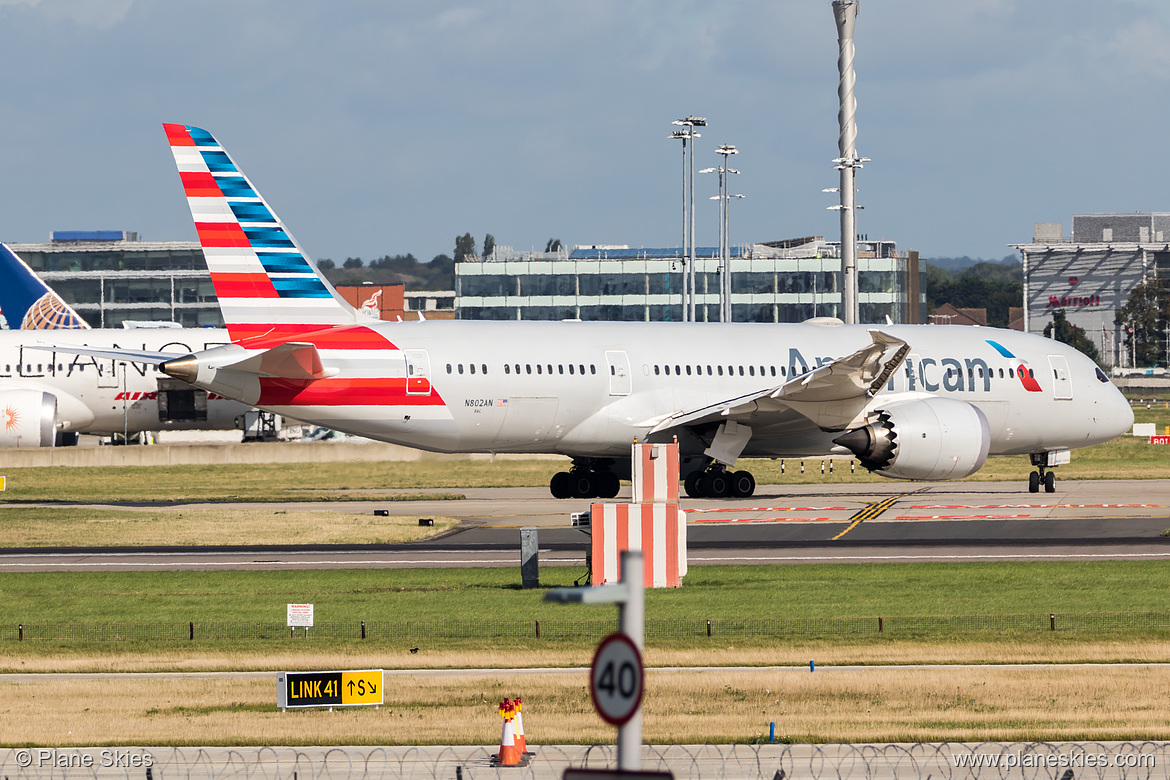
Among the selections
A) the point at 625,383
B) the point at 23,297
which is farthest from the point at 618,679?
the point at 23,297

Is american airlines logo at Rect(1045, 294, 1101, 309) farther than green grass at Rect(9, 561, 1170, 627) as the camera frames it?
Yes

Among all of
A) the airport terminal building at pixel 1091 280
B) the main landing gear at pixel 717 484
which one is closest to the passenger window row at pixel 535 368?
the main landing gear at pixel 717 484

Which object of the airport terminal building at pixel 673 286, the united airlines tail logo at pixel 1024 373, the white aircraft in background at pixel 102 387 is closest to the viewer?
the united airlines tail logo at pixel 1024 373

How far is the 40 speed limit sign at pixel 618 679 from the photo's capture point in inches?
261

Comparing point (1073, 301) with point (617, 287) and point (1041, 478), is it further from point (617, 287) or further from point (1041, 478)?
point (1041, 478)

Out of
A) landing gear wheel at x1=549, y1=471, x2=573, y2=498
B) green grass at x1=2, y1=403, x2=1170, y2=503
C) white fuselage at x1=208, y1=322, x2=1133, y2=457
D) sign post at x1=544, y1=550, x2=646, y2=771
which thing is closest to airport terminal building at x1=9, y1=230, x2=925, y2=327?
green grass at x1=2, y1=403, x2=1170, y2=503

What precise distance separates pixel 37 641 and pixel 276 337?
15.5 metres

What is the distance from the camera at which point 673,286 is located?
451 feet

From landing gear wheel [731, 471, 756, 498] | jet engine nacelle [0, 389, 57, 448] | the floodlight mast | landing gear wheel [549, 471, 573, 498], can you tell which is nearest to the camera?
landing gear wheel [731, 471, 756, 498]

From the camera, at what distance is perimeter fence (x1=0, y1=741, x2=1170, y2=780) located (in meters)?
13.7

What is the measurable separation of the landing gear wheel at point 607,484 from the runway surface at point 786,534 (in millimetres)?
996

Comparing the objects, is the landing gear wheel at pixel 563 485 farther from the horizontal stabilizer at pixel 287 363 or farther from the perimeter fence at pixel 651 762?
the perimeter fence at pixel 651 762

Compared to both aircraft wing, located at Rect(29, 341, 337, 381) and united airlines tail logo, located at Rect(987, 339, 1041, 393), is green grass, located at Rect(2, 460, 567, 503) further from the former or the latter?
united airlines tail logo, located at Rect(987, 339, 1041, 393)

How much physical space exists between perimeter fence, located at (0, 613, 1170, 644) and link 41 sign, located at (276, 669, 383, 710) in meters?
3.98
